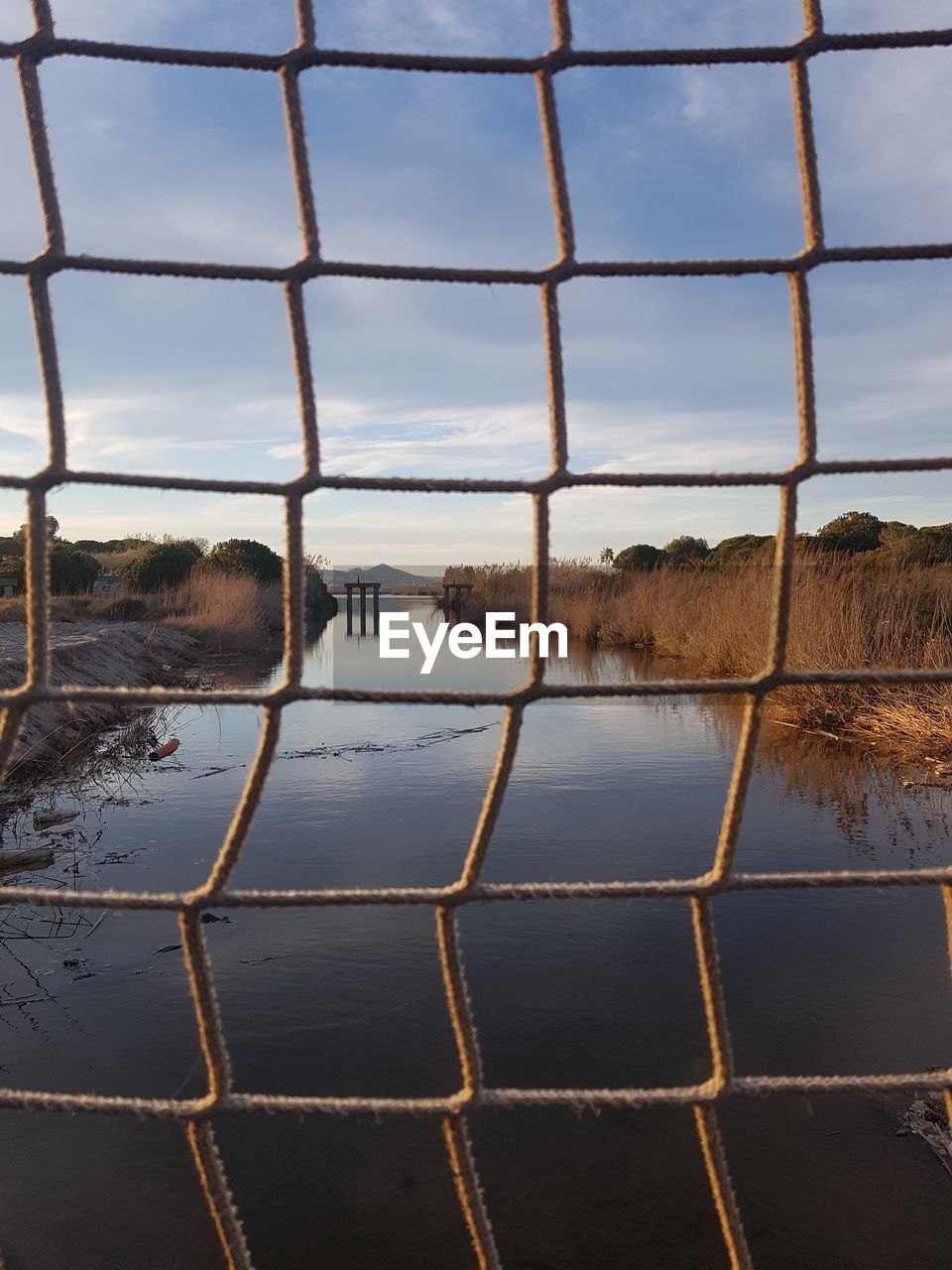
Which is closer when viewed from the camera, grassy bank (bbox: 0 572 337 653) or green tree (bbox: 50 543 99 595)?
grassy bank (bbox: 0 572 337 653)

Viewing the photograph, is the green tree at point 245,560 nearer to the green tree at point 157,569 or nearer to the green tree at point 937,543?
the green tree at point 157,569

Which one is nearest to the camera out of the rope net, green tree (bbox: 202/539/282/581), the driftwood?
the rope net

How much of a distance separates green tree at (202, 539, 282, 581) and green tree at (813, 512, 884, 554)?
8.89 m

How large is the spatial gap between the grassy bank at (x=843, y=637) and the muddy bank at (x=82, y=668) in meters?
4.11

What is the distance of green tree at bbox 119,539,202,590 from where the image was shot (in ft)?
49.8

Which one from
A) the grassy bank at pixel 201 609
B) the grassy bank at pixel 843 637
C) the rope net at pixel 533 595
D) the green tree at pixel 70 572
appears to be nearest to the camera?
the rope net at pixel 533 595

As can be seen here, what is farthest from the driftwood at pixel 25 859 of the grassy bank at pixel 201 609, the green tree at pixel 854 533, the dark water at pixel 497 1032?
the green tree at pixel 854 533

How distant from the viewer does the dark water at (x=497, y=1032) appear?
1.62 meters

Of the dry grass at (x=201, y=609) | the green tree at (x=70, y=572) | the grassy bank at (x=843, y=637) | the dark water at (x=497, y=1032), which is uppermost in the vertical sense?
the green tree at (x=70, y=572)

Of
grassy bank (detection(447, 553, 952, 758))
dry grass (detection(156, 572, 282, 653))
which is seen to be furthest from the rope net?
dry grass (detection(156, 572, 282, 653))

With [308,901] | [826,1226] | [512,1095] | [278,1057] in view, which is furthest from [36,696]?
[826,1226]

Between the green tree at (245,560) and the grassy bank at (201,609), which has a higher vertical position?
the green tree at (245,560)

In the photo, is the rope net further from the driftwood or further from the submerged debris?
the submerged debris

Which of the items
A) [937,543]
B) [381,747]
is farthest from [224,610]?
[937,543]
